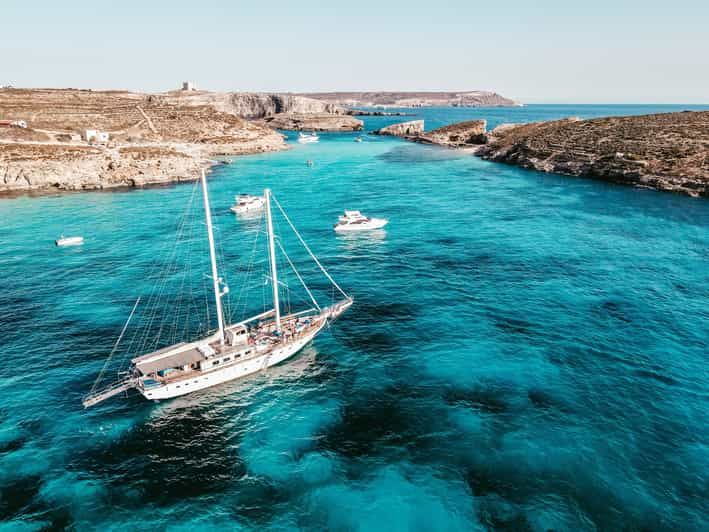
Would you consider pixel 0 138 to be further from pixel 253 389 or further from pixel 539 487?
pixel 539 487

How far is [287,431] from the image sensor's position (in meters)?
41.4

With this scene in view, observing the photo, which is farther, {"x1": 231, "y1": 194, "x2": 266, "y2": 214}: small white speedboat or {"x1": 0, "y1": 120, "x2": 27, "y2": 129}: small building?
{"x1": 0, "y1": 120, "x2": 27, "y2": 129}: small building

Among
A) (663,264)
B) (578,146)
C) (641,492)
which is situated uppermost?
(578,146)

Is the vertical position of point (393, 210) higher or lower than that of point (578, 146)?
lower

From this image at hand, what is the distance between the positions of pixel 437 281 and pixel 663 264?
135ft

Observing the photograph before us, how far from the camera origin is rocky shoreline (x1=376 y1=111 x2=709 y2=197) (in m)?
130

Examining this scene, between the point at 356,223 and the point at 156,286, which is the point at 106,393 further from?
the point at 356,223

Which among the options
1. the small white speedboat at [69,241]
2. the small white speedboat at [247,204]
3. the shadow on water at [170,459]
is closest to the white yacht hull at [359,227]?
the small white speedboat at [247,204]

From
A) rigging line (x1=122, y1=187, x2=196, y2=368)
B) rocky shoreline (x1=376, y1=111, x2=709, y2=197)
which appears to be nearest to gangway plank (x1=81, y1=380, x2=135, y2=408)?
rigging line (x1=122, y1=187, x2=196, y2=368)

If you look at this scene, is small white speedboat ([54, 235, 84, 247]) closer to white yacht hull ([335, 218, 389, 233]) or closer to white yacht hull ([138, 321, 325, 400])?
white yacht hull ([335, 218, 389, 233])

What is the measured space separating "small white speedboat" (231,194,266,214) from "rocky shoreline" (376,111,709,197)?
109214 millimetres

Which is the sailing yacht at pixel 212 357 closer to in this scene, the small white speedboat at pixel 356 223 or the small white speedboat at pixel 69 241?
the small white speedboat at pixel 356 223

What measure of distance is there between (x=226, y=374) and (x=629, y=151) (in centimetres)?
15564

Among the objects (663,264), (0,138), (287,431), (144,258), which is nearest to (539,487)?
(287,431)
